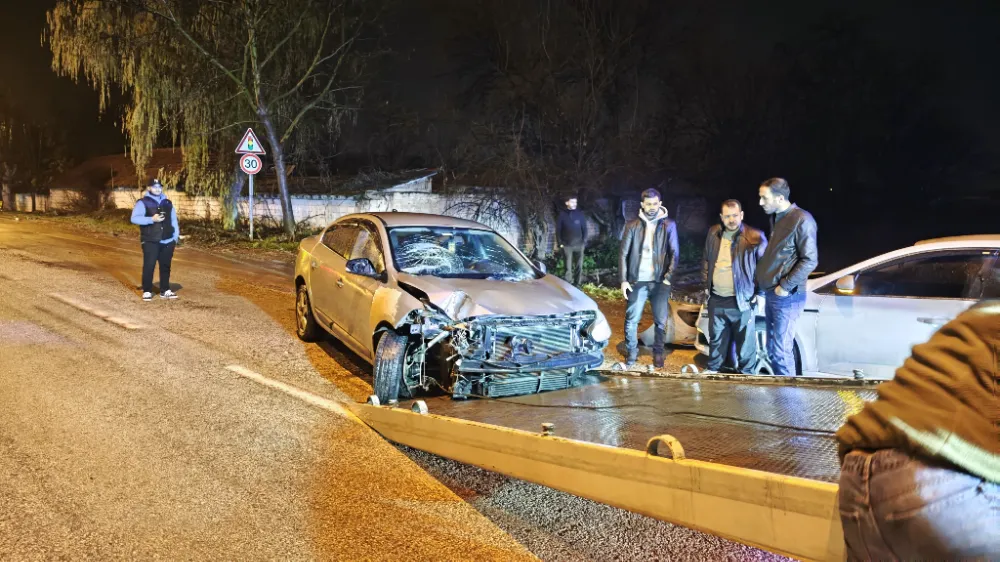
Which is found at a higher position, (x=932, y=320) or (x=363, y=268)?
(x=363, y=268)

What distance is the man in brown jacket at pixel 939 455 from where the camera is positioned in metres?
1.59

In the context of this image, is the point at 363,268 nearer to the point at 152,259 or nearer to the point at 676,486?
the point at 676,486

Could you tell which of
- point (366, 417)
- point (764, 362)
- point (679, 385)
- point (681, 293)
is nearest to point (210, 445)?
point (366, 417)

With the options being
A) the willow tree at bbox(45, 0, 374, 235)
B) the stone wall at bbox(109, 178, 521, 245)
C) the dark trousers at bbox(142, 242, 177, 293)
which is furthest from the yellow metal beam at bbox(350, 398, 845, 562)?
the willow tree at bbox(45, 0, 374, 235)

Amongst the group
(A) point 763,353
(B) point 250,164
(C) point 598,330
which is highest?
(B) point 250,164

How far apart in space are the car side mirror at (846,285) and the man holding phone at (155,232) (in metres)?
8.37

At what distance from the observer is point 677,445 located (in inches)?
118

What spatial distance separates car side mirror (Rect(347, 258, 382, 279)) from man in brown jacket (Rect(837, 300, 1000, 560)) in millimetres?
4662

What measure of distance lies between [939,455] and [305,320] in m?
7.06

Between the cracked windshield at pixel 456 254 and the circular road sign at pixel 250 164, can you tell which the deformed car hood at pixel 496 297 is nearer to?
the cracked windshield at pixel 456 254

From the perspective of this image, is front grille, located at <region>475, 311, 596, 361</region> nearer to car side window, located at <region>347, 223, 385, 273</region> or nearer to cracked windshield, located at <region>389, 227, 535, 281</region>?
cracked windshield, located at <region>389, 227, 535, 281</region>

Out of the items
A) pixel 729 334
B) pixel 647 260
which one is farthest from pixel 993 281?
pixel 647 260

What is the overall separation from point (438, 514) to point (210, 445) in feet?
6.13

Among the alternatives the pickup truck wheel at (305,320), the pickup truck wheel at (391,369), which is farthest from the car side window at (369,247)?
the pickup truck wheel at (305,320)
